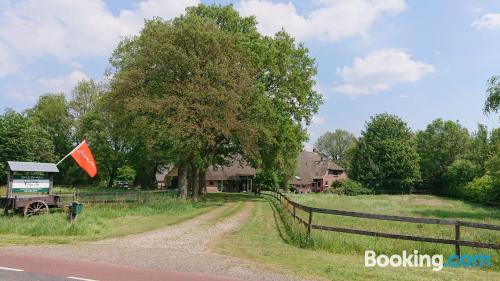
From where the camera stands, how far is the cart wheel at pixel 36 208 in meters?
21.3

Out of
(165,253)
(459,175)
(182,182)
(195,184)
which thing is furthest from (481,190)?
(165,253)

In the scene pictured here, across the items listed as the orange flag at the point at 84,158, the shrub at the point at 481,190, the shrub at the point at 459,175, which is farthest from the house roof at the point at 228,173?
the orange flag at the point at 84,158

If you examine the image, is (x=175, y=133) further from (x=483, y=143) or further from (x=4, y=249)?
(x=483, y=143)

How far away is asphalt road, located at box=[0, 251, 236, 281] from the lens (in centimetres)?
946

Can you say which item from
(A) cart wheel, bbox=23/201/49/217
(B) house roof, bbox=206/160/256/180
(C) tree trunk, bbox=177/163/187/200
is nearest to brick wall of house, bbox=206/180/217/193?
(B) house roof, bbox=206/160/256/180

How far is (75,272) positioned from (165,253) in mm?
3102

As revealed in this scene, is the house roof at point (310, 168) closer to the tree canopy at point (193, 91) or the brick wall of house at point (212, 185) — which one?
the brick wall of house at point (212, 185)

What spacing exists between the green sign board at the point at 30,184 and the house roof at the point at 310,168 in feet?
202

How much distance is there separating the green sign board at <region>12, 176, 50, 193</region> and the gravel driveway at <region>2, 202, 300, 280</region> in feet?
30.3

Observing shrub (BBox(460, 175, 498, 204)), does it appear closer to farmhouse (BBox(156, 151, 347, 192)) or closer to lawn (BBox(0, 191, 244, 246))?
farmhouse (BBox(156, 151, 347, 192))

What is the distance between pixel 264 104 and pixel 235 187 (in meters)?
38.9

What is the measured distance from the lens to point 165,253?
41.3 ft

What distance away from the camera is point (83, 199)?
26641 mm

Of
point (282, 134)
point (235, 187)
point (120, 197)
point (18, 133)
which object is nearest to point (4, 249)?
point (120, 197)
